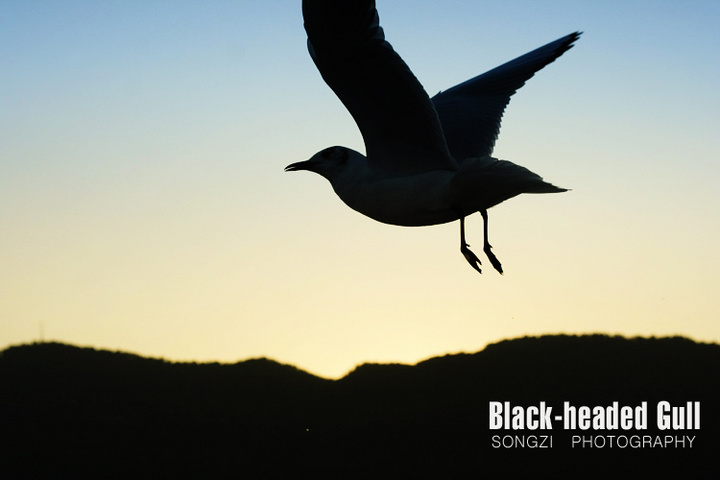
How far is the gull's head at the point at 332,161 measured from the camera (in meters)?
6.56

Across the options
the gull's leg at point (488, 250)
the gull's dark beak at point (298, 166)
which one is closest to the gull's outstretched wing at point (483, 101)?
the gull's leg at point (488, 250)

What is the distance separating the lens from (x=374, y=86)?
18.7 feet

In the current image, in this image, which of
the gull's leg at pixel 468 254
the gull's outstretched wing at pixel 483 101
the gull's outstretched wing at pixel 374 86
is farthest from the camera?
the gull's outstretched wing at pixel 483 101

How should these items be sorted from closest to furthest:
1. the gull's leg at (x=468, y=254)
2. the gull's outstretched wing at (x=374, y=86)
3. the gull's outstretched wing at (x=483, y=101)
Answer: the gull's outstretched wing at (x=374, y=86)
the gull's leg at (x=468, y=254)
the gull's outstretched wing at (x=483, y=101)

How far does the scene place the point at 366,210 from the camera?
250 inches

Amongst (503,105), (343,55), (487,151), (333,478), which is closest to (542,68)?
(503,105)

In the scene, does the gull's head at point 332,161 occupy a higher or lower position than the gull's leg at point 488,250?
higher

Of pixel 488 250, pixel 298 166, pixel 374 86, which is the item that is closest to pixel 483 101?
pixel 488 250

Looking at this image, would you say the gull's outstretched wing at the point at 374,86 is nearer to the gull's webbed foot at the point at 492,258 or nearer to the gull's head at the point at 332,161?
the gull's head at the point at 332,161

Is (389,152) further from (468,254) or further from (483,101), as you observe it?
(483,101)

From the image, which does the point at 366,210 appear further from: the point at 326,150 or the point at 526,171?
the point at 526,171

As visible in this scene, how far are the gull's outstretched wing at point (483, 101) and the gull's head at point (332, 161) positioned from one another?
1.14 metres

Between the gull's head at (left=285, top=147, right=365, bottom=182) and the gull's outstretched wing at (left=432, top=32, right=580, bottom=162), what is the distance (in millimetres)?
1138

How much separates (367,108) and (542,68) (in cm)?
251
